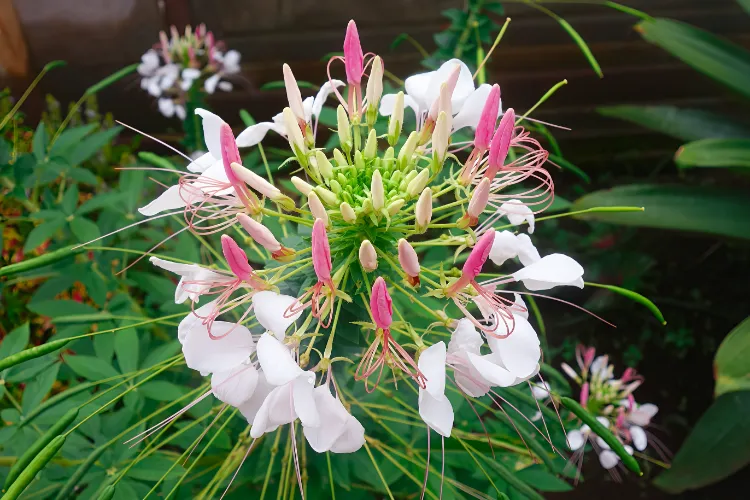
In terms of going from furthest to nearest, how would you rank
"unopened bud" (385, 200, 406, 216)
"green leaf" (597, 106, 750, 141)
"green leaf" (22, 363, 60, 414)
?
"green leaf" (597, 106, 750, 141) < "green leaf" (22, 363, 60, 414) < "unopened bud" (385, 200, 406, 216)

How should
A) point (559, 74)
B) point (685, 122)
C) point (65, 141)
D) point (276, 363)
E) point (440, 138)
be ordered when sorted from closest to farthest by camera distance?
point (276, 363), point (440, 138), point (65, 141), point (685, 122), point (559, 74)

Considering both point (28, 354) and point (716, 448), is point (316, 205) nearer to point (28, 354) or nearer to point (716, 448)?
point (28, 354)

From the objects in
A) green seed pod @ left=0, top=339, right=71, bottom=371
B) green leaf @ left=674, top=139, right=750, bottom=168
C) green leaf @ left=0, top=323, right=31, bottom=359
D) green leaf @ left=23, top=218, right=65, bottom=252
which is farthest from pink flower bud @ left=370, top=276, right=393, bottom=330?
green leaf @ left=674, top=139, right=750, bottom=168

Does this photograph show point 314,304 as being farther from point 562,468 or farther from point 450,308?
point 562,468

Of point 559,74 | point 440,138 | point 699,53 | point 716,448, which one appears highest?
point 440,138

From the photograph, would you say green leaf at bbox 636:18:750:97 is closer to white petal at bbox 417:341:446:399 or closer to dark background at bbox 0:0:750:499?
dark background at bbox 0:0:750:499

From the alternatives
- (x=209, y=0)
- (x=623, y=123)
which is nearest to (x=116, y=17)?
(x=209, y=0)

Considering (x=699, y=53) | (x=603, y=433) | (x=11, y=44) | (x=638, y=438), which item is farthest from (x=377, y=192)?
(x=11, y=44)
